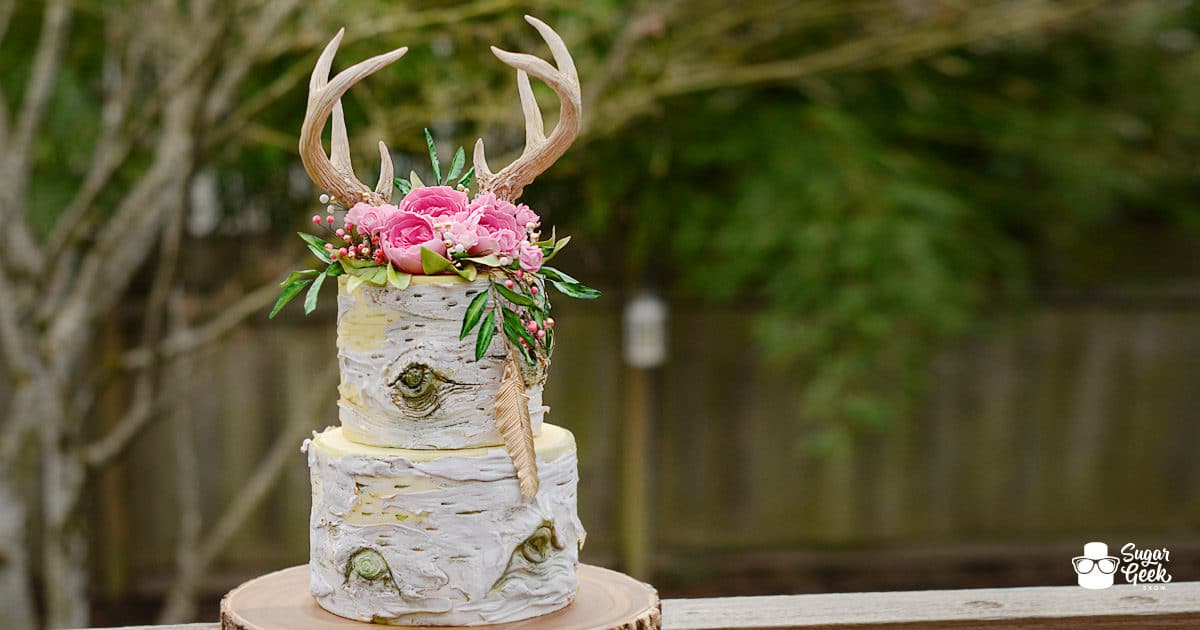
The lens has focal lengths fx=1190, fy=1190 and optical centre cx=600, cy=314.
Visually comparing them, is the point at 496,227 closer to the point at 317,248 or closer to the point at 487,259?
the point at 487,259

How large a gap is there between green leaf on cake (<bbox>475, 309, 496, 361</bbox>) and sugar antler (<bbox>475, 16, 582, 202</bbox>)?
216 mm

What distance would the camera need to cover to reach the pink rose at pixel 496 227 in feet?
4.67

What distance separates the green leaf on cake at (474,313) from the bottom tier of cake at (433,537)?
16 centimetres

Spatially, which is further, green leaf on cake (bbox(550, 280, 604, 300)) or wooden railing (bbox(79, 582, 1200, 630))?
wooden railing (bbox(79, 582, 1200, 630))

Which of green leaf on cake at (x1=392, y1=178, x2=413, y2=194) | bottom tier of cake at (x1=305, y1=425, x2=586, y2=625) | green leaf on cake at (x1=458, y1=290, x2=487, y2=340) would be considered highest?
green leaf on cake at (x1=392, y1=178, x2=413, y2=194)

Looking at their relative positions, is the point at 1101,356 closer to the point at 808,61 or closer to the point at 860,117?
the point at 860,117

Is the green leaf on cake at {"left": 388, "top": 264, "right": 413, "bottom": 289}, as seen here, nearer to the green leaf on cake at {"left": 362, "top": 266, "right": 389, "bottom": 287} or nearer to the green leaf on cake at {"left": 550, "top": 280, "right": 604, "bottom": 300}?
the green leaf on cake at {"left": 362, "top": 266, "right": 389, "bottom": 287}

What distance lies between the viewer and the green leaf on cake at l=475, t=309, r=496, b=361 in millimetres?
1403

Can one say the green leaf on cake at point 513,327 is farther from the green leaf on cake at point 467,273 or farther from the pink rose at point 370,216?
the pink rose at point 370,216

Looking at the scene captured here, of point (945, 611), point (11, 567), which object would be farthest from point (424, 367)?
point (11, 567)

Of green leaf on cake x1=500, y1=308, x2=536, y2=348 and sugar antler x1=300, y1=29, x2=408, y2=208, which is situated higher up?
sugar antler x1=300, y1=29, x2=408, y2=208

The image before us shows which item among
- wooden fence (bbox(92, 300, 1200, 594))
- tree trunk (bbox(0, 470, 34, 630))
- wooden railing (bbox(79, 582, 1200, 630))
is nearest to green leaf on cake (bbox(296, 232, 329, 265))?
wooden railing (bbox(79, 582, 1200, 630))

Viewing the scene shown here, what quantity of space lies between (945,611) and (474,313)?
846 millimetres

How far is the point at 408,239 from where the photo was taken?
143cm
